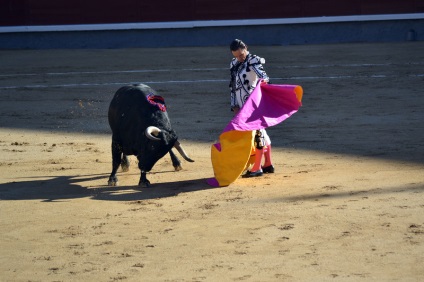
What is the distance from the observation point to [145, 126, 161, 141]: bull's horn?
5.93 metres

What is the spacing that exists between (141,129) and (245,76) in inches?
30.4

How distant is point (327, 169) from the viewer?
655 centimetres

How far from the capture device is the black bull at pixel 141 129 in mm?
6039

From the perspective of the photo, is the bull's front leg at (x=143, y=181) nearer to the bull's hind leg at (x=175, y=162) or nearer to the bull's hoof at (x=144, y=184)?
the bull's hoof at (x=144, y=184)

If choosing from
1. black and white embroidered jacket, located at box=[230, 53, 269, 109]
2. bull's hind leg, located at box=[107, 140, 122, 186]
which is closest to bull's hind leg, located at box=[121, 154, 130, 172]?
bull's hind leg, located at box=[107, 140, 122, 186]

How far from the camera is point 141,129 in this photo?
20.1 ft

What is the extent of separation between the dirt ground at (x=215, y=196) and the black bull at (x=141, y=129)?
20 centimetres

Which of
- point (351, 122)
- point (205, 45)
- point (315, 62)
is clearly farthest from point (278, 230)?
point (205, 45)

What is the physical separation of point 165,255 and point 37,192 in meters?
1.79

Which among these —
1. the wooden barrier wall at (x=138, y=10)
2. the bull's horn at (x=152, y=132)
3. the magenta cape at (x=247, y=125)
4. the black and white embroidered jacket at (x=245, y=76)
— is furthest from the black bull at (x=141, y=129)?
the wooden barrier wall at (x=138, y=10)

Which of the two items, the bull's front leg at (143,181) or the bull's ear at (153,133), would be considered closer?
the bull's ear at (153,133)

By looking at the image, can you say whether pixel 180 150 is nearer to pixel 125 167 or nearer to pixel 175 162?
pixel 175 162

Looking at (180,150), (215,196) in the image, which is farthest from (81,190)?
(215,196)

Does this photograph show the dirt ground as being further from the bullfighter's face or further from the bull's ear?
the bullfighter's face
